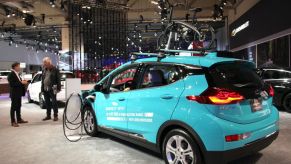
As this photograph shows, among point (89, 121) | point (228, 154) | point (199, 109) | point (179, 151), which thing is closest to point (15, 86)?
point (89, 121)

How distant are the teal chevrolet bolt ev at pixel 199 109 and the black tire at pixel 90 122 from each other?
135cm

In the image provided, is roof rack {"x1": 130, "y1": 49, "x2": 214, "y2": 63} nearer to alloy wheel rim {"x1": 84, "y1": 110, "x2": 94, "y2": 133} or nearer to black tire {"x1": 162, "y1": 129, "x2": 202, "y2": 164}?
black tire {"x1": 162, "y1": 129, "x2": 202, "y2": 164}

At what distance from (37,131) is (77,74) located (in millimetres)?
7369

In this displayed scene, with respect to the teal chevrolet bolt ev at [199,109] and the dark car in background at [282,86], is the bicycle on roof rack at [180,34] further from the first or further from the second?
the teal chevrolet bolt ev at [199,109]

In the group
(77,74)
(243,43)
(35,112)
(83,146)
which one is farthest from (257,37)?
(83,146)

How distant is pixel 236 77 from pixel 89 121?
327cm

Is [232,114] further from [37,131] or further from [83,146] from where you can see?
[37,131]

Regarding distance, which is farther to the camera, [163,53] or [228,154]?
[163,53]

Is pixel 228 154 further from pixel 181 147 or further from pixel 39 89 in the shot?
pixel 39 89

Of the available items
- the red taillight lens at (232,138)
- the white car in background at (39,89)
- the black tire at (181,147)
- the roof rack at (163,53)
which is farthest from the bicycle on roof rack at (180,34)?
the white car in background at (39,89)

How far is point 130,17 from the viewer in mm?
21922

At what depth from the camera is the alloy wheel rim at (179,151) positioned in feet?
11.3

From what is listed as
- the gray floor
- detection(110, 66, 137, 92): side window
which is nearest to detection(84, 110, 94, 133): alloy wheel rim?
the gray floor

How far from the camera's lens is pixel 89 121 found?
586cm
